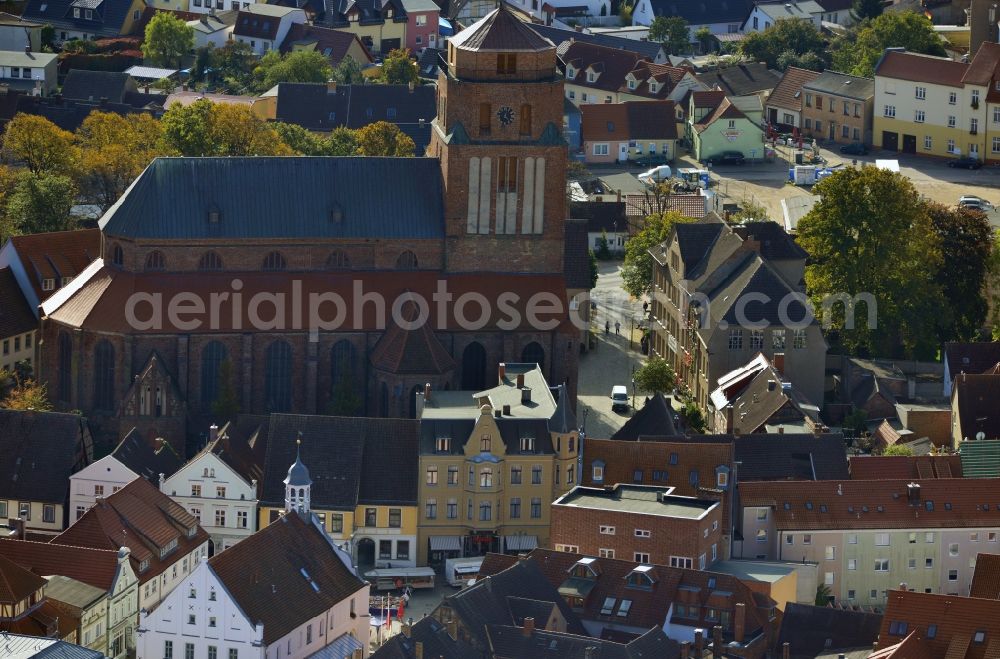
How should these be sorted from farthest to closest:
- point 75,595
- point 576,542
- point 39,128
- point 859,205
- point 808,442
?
point 39,128
point 859,205
point 808,442
point 576,542
point 75,595

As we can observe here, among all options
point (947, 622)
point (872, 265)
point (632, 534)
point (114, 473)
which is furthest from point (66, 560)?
point (872, 265)

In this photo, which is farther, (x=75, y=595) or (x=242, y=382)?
(x=242, y=382)

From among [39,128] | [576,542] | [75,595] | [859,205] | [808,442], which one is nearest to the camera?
[75,595]

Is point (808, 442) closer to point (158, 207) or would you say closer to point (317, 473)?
point (317, 473)

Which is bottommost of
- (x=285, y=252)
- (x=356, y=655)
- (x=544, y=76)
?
(x=356, y=655)

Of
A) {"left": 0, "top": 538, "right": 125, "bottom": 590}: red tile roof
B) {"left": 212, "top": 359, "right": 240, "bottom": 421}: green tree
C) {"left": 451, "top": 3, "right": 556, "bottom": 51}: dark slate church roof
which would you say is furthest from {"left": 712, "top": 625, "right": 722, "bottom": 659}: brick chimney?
{"left": 451, "top": 3, "right": 556, "bottom": 51}: dark slate church roof

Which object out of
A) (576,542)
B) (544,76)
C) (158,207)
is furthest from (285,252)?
(576,542)
